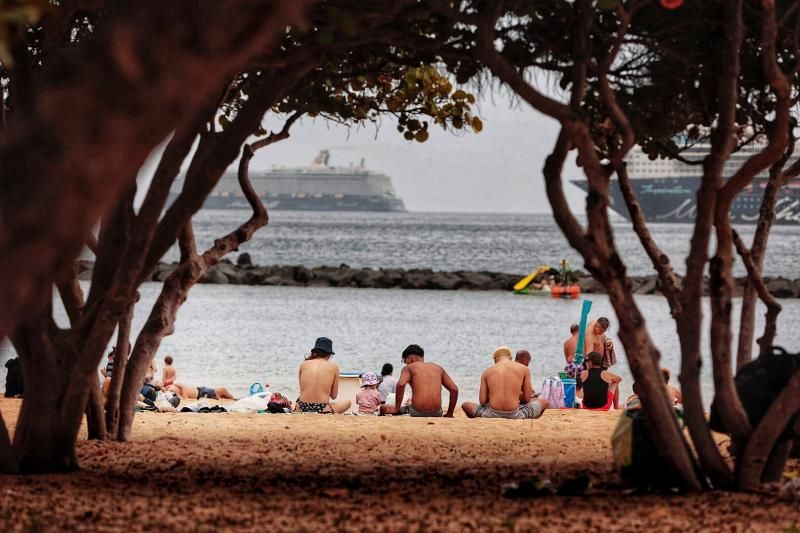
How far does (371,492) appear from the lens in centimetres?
759

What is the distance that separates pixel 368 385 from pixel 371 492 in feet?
23.2

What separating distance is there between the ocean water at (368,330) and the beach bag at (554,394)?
358 centimetres

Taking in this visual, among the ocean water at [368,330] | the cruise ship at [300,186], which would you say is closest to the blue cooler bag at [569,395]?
the ocean water at [368,330]

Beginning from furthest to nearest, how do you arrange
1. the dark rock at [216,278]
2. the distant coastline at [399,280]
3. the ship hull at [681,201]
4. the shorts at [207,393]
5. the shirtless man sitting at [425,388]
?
the ship hull at [681,201] → the dark rock at [216,278] → the distant coastline at [399,280] → the shorts at [207,393] → the shirtless man sitting at [425,388]

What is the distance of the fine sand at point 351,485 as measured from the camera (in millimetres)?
6477

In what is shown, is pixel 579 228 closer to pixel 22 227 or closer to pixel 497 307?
pixel 22 227

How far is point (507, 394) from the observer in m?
13.1

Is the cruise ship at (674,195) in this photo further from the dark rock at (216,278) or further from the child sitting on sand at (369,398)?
the child sitting on sand at (369,398)

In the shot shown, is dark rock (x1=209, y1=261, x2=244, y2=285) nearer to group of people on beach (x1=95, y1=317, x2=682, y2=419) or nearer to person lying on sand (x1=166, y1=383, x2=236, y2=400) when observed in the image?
person lying on sand (x1=166, y1=383, x2=236, y2=400)

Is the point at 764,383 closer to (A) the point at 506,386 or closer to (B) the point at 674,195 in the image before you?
(A) the point at 506,386

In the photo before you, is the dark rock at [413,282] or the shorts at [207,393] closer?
the shorts at [207,393]

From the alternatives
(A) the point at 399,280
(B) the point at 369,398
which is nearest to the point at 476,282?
(A) the point at 399,280

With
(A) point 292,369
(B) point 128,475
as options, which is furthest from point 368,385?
(A) point 292,369

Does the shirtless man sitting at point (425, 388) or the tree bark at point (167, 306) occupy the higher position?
the tree bark at point (167, 306)
